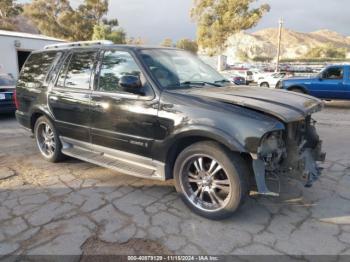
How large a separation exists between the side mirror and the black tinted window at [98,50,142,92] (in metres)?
0.22

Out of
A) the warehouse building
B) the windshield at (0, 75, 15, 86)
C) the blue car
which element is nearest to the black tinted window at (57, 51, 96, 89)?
the windshield at (0, 75, 15, 86)

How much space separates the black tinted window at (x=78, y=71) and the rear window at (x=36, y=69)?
477 mm

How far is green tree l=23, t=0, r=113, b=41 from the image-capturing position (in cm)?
3797

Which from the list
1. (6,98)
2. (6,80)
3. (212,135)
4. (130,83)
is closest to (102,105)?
(130,83)

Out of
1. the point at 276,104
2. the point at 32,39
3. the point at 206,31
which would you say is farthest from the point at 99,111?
the point at 206,31

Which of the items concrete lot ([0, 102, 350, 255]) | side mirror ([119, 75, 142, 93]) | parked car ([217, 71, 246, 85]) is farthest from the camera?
parked car ([217, 71, 246, 85])

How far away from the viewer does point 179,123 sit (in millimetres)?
3461

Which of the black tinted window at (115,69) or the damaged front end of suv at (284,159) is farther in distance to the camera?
the black tinted window at (115,69)

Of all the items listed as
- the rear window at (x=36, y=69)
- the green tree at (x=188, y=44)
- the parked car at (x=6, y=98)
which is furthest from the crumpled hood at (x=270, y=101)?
the green tree at (x=188, y=44)

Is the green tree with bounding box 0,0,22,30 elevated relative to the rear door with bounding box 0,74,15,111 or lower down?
elevated

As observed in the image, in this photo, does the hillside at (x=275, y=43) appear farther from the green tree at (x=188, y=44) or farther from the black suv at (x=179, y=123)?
the black suv at (x=179, y=123)

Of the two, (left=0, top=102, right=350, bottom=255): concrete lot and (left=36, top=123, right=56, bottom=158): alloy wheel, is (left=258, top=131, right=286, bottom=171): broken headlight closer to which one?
(left=0, top=102, right=350, bottom=255): concrete lot

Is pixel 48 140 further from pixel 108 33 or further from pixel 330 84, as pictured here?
pixel 108 33

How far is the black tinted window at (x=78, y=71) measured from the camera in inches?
175
